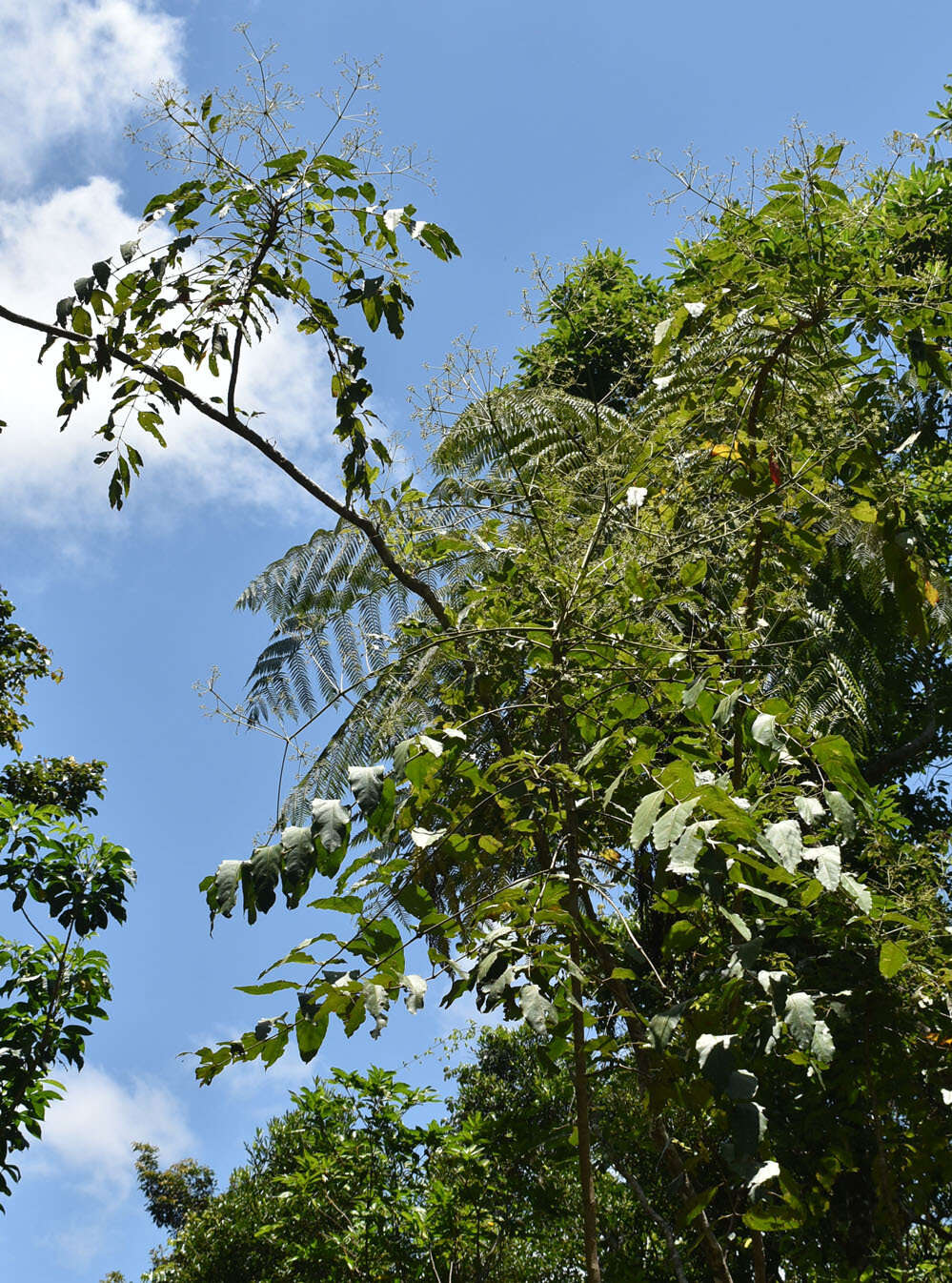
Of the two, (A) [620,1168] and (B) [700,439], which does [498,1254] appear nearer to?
(A) [620,1168]

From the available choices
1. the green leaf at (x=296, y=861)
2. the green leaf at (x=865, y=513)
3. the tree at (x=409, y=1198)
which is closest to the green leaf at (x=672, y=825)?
the green leaf at (x=296, y=861)

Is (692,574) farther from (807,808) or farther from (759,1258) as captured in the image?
(759,1258)

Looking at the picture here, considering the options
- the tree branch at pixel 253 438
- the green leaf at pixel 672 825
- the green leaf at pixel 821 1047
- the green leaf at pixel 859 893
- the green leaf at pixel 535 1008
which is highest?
the tree branch at pixel 253 438

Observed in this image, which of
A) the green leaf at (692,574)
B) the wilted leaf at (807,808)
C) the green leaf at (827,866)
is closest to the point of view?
the green leaf at (827,866)

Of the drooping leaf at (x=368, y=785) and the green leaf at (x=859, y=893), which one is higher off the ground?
the drooping leaf at (x=368, y=785)

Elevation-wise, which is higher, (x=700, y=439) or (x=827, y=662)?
(x=827, y=662)

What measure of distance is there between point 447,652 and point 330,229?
0.91 meters

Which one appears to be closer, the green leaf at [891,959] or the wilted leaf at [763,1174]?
the wilted leaf at [763,1174]

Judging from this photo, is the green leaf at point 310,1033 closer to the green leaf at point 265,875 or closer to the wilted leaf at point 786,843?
the green leaf at point 265,875

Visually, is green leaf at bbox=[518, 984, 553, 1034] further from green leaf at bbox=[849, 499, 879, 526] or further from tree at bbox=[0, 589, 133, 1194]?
tree at bbox=[0, 589, 133, 1194]

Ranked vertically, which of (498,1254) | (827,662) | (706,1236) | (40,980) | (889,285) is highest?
(827,662)

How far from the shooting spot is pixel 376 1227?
4262 mm

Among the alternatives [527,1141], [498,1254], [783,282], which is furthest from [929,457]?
[527,1141]

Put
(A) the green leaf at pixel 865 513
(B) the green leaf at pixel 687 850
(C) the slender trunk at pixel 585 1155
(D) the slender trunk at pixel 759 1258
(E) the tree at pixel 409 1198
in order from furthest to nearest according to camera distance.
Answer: (E) the tree at pixel 409 1198
(A) the green leaf at pixel 865 513
(D) the slender trunk at pixel 759 1258
(C) the slender trunk at pixel 585 1155
(B) the green leaf at pixel 687 850
